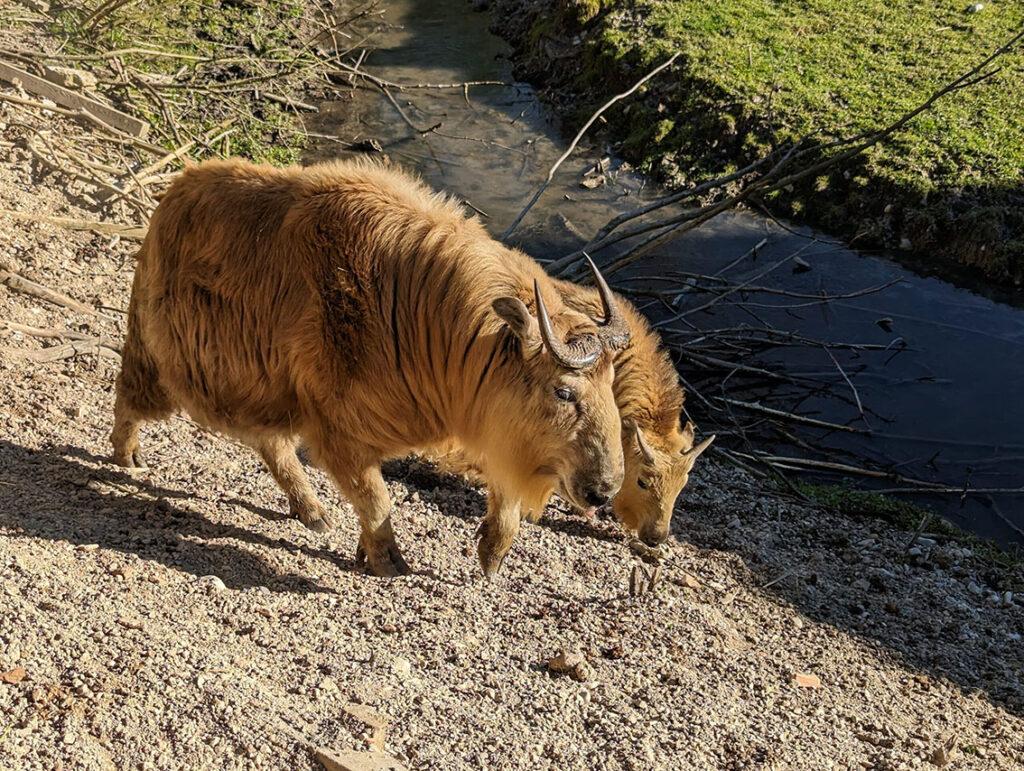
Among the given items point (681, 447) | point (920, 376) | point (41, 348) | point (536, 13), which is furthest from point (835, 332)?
point (536, 13)

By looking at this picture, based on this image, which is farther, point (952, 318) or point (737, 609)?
point (952, 318)

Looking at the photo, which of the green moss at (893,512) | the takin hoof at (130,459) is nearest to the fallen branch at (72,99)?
the takin hoof at (130,459)

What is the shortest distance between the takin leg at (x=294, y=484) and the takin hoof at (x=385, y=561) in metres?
0.58

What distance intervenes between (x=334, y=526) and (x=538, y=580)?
48.3 inches

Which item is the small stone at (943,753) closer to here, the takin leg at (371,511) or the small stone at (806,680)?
the small stone at (806,680)

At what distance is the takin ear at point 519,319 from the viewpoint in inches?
184

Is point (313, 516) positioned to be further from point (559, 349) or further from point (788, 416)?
point (788, 416)

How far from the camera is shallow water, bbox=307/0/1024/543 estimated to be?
8.92m

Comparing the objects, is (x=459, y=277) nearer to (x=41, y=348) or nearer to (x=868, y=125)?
(x=41, y=348)

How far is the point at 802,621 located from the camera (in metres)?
6.20

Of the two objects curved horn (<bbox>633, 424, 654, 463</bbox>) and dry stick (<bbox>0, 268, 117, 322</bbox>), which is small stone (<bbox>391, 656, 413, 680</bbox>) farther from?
dry stick (<bbox>0, 268, 117, 322</bbox>)

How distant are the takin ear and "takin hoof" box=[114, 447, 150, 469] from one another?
2600mm

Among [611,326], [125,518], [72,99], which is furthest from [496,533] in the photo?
[72,99]

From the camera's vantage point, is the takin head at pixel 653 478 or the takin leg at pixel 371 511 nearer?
the takin leg at pixel 371 511
